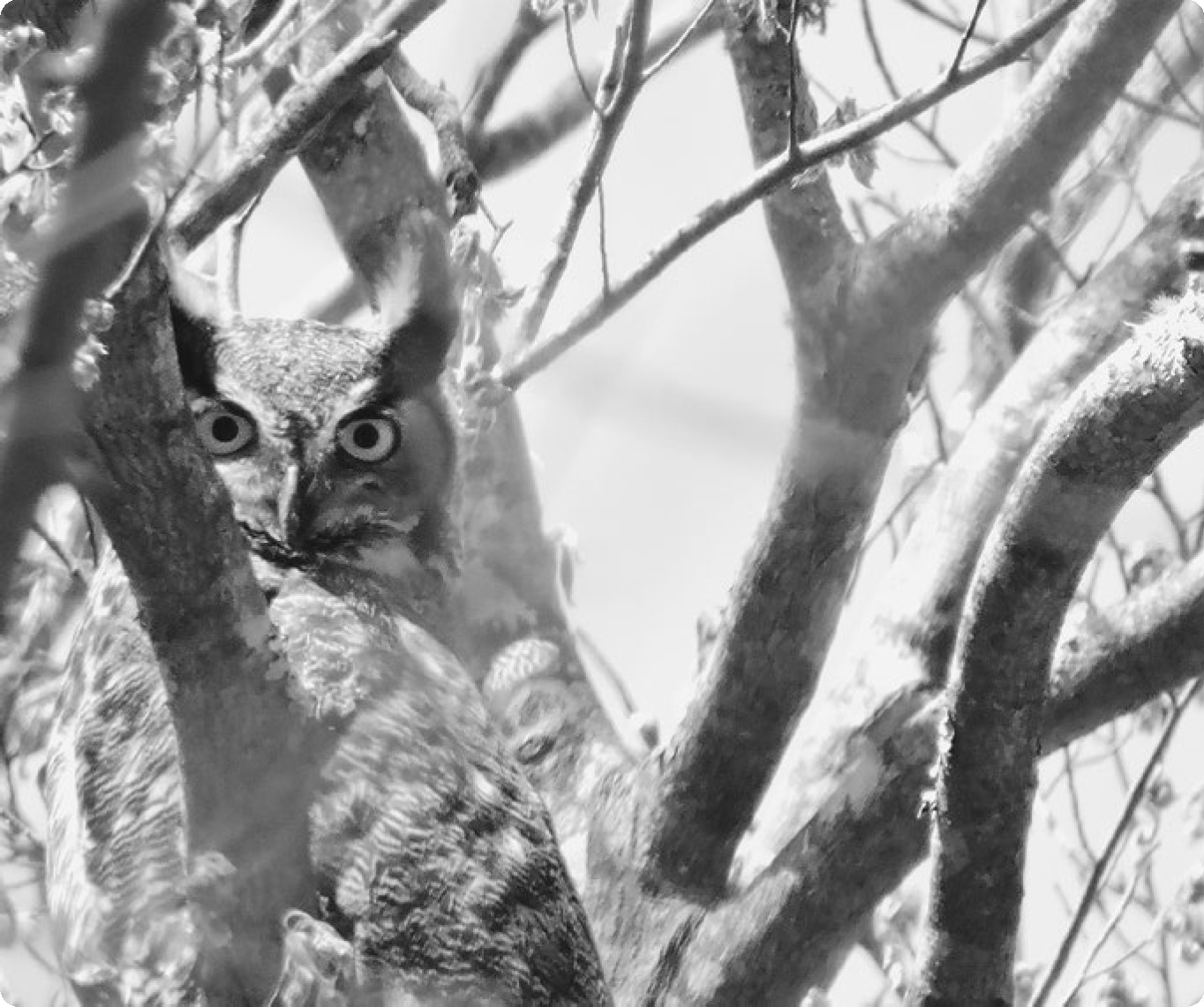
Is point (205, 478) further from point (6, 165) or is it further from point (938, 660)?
point (938, 660)

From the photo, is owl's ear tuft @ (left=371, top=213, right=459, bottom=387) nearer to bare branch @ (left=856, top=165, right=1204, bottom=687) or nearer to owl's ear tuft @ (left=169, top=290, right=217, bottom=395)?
owl's ear tuft @ (left=169, top=290, right=217, bottom=395)

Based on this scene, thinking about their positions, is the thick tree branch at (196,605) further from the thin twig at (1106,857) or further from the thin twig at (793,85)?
the thin twig at (1106,857)

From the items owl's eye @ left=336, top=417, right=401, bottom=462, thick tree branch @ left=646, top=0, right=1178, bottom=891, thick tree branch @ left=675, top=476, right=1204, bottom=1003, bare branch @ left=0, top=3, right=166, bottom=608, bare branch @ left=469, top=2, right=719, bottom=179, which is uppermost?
bare branch @ left=469, top=2, right=719, bottom=179

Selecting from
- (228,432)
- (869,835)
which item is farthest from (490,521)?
(869,835)

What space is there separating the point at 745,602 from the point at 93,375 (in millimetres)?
1469

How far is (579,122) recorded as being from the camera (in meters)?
4.21

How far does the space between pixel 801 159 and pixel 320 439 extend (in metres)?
1.02

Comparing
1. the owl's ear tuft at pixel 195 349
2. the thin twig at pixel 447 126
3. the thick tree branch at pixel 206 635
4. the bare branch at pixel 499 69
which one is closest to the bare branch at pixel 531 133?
the bare branch at pixel 499 69

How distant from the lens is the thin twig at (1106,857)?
2598 mm

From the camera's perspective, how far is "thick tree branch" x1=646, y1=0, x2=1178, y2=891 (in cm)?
257

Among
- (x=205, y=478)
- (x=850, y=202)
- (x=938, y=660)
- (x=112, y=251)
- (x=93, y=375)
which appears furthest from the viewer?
(x=850, y=202)

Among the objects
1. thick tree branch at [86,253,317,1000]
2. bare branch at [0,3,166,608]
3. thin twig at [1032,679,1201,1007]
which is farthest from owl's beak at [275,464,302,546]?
bare branch at [0,3,166,608]

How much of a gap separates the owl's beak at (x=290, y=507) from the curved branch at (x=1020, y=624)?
3.87 feet

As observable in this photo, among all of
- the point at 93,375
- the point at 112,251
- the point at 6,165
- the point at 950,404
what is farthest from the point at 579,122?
the point at 112,251
